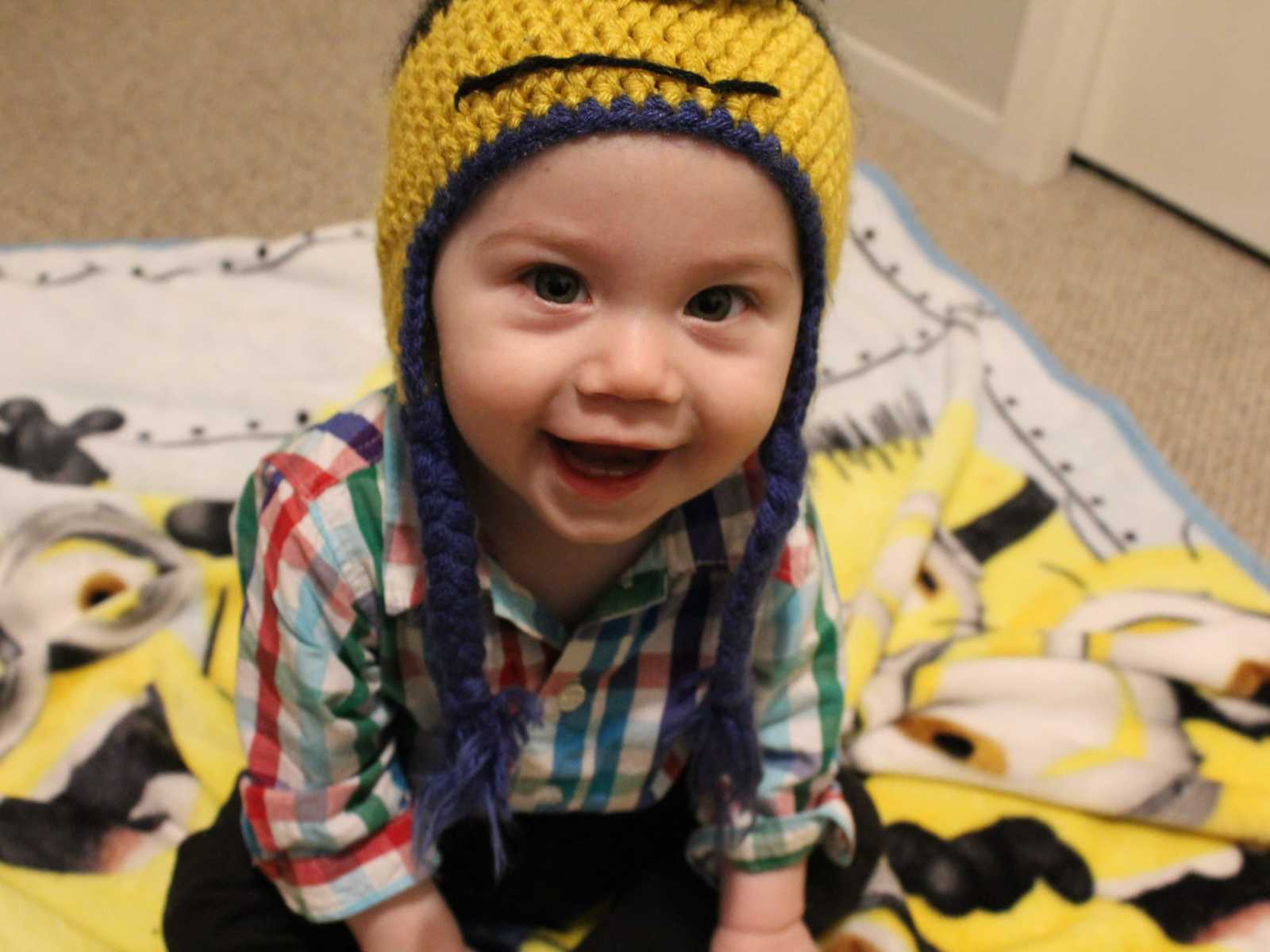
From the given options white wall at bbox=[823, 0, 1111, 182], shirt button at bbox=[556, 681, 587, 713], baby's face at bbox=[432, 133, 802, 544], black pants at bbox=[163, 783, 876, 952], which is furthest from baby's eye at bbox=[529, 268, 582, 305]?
white wall at bbox=[823, 0, 1111, 182]

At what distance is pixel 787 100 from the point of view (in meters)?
0.48

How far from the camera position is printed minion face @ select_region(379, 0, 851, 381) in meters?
0.45

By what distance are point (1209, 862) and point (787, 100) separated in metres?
0.62

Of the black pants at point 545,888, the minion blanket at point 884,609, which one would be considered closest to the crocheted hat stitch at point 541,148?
the black pants at point 545,888

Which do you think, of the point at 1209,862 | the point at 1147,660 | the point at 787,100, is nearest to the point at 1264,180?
the point at 1147,660

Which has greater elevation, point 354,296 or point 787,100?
point 787,100

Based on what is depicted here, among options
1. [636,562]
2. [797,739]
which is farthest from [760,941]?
[636,562]

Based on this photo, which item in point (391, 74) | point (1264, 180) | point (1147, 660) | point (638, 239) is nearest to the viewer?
point (638, 239)

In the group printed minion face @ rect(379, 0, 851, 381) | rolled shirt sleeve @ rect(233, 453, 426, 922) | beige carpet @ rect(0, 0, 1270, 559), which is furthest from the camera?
beige carpet @ rect(0, 0, 1270, 559)

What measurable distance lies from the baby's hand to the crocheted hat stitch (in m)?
0.16

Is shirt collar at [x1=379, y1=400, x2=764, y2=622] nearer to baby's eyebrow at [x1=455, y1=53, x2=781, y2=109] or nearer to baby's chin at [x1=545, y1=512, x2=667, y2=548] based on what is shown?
baby's chin at [x1=545, y1=512, x2=667, y2=548]

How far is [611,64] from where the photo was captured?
45 centimetres

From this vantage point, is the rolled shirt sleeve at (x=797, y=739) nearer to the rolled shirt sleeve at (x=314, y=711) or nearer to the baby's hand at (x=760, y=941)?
the baby's hand at (x=760, y=941)

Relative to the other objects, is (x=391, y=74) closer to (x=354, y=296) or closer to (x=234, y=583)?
(x=234, y=583)
